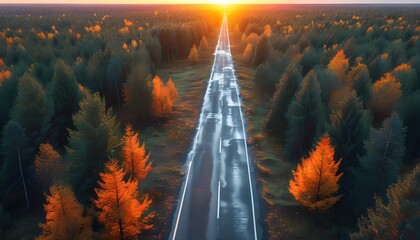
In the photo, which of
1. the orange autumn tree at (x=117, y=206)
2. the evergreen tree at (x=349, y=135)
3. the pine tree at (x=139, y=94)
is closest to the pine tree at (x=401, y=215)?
the evergreen tree at (x=349, y=135)

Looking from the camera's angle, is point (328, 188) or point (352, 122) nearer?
point (328, 188)

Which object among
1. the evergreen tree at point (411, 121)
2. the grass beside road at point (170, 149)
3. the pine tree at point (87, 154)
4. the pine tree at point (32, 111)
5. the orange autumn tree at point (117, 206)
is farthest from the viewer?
the evergreen tree at point (411, 121)

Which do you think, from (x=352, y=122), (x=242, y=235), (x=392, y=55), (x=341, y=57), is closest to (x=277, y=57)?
(x=341, y=57)

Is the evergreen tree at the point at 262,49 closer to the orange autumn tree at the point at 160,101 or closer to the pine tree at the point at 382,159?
the orange autumn tree at the point at 160,101

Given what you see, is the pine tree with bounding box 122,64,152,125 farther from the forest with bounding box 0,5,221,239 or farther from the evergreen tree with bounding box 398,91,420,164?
the evergreen tree with bounding box 398,91,420,164

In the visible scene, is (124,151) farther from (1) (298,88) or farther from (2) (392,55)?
(2) (392,55)

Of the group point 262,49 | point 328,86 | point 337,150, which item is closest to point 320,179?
point 337,150
